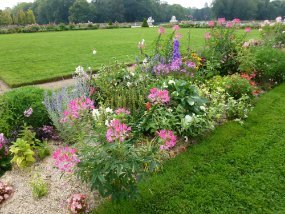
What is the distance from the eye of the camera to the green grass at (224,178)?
279 cm

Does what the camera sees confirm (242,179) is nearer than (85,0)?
Yes

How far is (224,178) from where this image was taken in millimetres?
3207

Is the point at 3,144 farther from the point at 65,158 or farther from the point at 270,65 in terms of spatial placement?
the point at 270,65

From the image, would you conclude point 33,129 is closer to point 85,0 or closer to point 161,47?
point 161,47

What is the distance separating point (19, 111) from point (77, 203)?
195 cm

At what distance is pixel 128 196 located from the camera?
249cm

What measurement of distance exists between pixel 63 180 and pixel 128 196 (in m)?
0.97

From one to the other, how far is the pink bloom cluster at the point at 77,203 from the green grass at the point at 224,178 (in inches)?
6.9

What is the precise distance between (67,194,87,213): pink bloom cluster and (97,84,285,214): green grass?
0.58ft

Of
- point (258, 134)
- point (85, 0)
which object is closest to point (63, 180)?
point (258, 134)

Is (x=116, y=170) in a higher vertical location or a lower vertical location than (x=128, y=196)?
higher

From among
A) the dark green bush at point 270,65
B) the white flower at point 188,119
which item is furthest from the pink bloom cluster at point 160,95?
the dark green bush at point 270,65

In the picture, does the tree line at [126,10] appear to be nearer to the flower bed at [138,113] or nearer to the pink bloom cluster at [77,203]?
the flower bed at [138,113]

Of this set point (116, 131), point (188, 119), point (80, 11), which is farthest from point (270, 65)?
point (80, 11)
